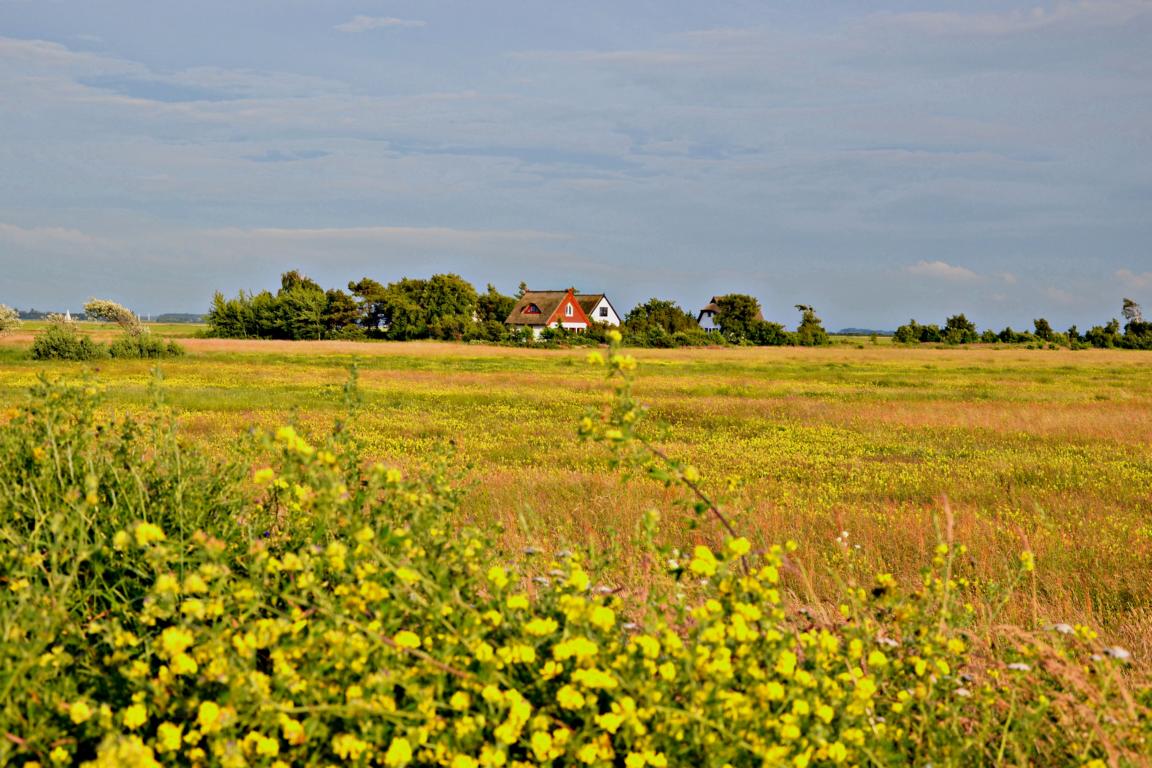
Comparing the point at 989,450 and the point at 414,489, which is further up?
the point at 414,489

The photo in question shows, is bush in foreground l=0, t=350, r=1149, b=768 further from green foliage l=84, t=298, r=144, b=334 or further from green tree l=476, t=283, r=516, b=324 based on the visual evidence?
green tree l=476, t=283, r=516, b=324

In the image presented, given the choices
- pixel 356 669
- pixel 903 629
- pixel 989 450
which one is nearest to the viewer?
pixel 356 669

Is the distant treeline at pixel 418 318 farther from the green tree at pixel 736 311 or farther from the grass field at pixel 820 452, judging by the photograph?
the grass field at pixel 820 452

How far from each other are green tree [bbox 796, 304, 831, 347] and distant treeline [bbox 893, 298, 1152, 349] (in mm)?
8647

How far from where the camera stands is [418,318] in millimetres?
85000

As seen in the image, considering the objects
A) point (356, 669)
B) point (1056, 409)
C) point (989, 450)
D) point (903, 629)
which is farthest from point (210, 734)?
point (1056, 409)

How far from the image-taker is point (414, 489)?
426cm

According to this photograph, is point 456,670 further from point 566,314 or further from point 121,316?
point 566,314

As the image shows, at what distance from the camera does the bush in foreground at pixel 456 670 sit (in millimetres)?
2682

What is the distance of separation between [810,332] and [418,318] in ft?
127

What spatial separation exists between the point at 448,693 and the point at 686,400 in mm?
22596

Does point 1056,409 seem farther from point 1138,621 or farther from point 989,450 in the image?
point 1138,621

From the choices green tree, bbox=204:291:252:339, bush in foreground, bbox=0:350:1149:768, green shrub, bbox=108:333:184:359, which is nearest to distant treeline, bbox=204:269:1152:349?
green tree, bbox=204:291:252:339

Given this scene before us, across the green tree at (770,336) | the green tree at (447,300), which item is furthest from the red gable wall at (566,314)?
the green tree at (770,336)
